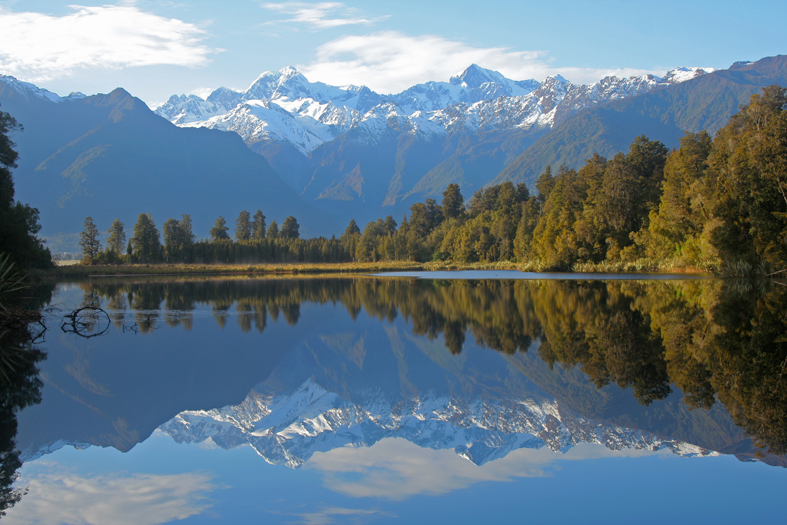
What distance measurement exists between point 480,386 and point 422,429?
2824mm

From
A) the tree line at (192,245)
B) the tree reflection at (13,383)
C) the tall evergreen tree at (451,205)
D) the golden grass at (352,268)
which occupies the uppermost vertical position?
the tall evergreen tree at (451,205)

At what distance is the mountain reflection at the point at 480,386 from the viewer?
859 cm

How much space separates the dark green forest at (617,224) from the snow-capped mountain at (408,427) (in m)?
38.7

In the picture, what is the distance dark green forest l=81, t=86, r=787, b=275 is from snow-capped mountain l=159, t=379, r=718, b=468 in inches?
1523

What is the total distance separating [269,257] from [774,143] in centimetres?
11558

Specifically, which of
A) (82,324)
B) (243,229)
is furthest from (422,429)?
(243,229)

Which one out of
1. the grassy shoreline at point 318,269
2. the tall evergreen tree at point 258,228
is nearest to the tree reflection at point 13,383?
the grassy shoreline at point 318,269

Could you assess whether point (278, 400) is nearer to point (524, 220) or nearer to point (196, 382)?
point (196, 382)

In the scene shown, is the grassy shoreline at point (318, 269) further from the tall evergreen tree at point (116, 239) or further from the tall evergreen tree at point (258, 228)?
the tall evergreen tree at point (258, 228)

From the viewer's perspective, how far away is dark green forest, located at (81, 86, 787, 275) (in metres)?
40.9

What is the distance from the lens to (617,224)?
2687 inches

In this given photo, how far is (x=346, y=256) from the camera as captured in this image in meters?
146

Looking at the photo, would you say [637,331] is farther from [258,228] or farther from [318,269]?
[258,228]

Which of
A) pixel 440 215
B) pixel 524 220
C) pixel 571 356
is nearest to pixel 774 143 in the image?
pixel 571 356
